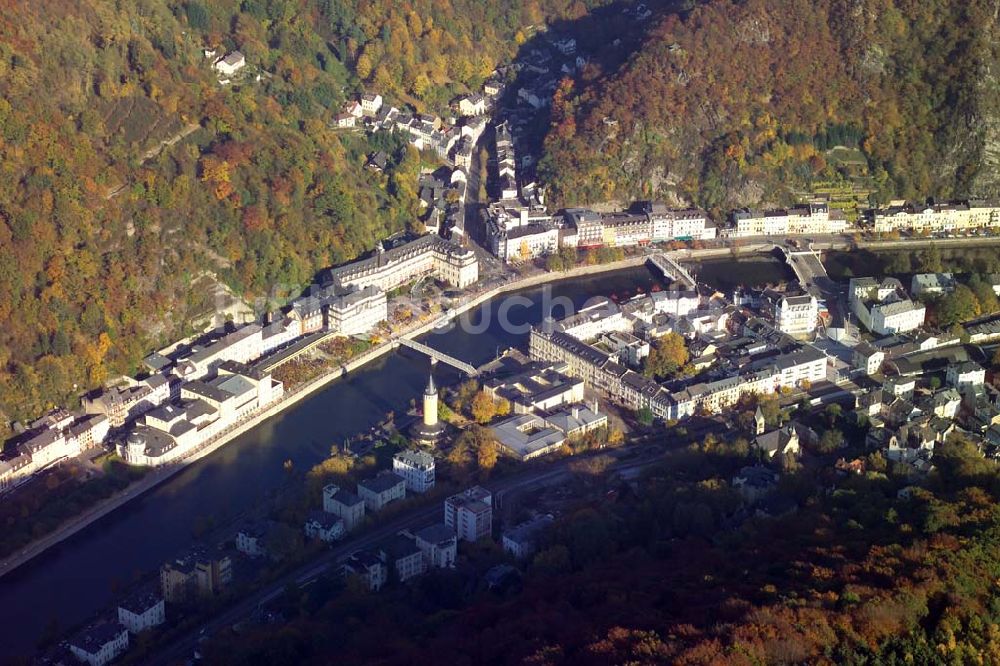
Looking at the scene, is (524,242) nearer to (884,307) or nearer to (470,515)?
(884,307)

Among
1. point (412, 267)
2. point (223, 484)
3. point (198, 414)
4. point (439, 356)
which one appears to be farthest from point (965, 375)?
point (198, 414)

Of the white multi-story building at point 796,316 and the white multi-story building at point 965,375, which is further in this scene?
the white multi-story building at point 796,316

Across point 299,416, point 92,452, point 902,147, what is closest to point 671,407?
point 299,416

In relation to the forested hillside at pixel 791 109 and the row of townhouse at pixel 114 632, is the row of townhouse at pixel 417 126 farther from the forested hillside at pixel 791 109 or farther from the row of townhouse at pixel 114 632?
the row of townhouse at pixel 114 632

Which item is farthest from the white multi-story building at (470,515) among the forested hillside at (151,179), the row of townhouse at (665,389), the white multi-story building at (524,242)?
the white multi-story building at (524,242)

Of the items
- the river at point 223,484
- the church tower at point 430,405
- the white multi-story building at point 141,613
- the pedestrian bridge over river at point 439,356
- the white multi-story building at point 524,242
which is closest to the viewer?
the white multi-story building at point 141,613
